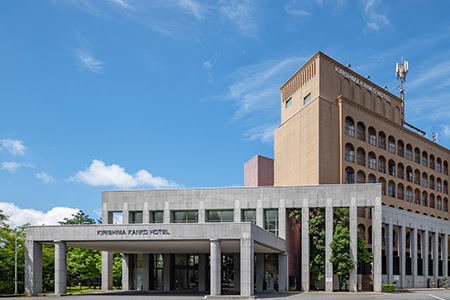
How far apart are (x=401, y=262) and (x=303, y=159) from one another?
1758 cm

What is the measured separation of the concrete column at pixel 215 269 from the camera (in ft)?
126

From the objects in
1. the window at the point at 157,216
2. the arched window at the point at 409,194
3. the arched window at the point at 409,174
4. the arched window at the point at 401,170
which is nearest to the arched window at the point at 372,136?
the arched window at the point at 401,170

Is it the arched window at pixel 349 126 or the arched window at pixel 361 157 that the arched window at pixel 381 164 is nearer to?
the arched window at pixel 361 157

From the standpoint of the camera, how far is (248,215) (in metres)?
52.9

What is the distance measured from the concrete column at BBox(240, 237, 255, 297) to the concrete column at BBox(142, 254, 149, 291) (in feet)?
60.4

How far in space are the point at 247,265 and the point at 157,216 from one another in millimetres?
19333

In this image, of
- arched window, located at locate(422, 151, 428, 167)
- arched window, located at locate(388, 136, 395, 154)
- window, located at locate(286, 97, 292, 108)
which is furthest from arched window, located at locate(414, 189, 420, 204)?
window, located at locate(286, 97, 292, 108)

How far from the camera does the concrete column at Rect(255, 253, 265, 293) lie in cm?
5128

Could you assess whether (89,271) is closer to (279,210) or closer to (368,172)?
(279,210)

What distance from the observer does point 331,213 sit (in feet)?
167

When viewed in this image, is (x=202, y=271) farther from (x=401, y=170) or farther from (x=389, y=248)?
(x=401, y=170)

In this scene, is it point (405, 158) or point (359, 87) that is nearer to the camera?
point (359, 87)

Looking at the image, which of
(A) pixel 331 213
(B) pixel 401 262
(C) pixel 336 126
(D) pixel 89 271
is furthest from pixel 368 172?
(D) pixel 89 271

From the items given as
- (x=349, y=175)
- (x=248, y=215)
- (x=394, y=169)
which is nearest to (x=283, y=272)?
(x=248, y=215)
